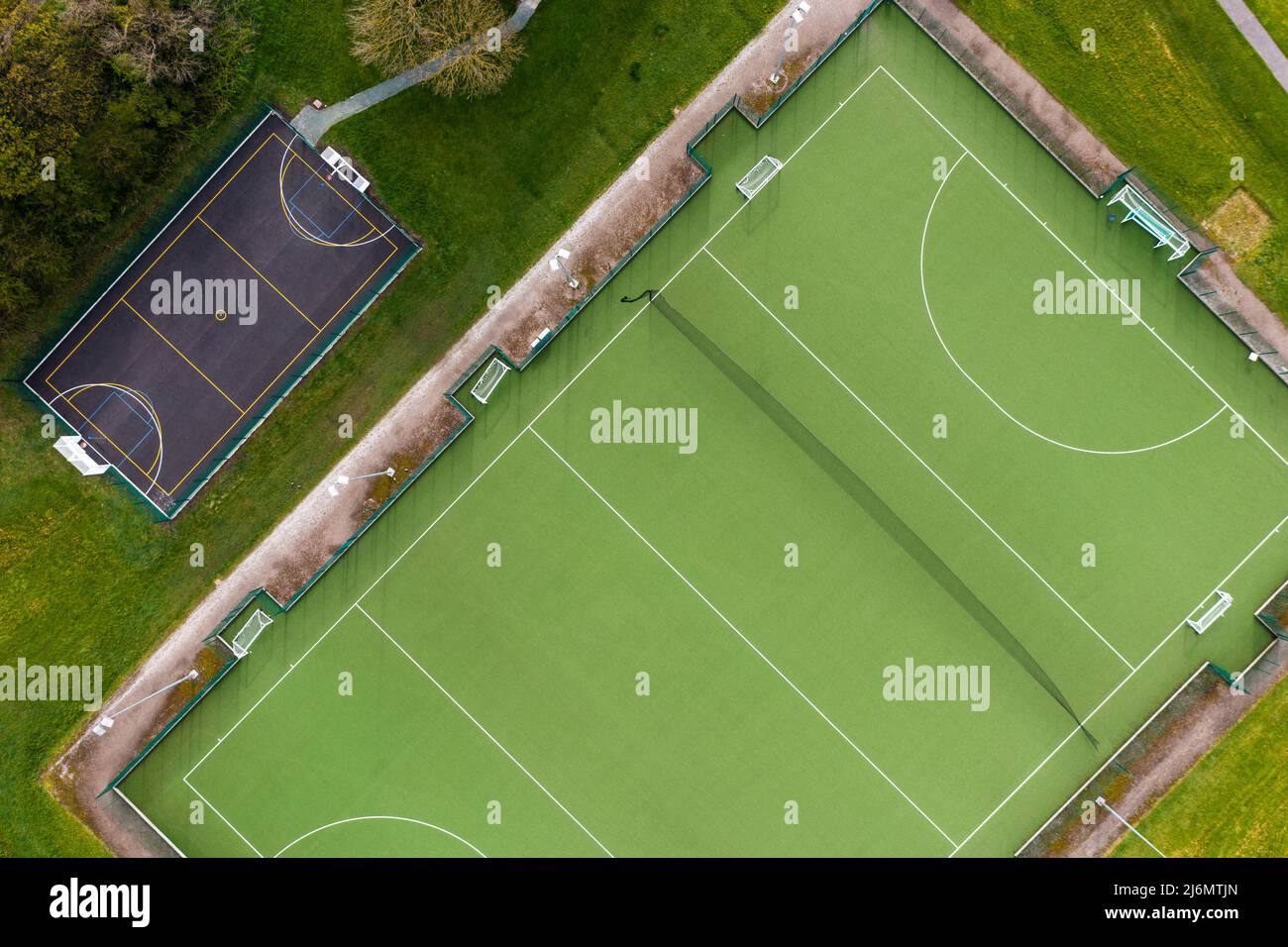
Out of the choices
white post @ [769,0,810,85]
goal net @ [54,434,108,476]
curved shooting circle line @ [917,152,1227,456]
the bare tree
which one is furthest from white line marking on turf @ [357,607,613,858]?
white post @ [769,0,810,85]

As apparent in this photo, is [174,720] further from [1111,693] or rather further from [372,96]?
[1111,693]

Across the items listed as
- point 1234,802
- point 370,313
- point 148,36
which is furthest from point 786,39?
point 1234,802

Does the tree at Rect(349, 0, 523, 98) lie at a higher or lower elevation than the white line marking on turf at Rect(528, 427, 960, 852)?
higher

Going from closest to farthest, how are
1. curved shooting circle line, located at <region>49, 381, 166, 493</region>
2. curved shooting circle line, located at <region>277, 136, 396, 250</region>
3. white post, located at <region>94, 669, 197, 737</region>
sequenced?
1. white post, located at <region>94, 669, 197, 737</region>
2. curved shooting circle line, located at <region>277, 136, 396, 250</region>
3. curved shooting circle line, located at <region>49, 381, 166, 493</region>

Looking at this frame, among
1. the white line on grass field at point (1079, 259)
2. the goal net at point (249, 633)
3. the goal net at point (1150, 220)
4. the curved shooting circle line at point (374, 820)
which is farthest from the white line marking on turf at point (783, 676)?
the goal net at point (1150, 220)

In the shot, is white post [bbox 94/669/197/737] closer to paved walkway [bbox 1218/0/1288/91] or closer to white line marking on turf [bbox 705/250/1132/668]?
white line marking on turf [bbox 705/250/1132/668]

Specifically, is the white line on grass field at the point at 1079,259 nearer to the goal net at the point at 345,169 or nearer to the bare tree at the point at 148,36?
the goal net at the point at 345,169

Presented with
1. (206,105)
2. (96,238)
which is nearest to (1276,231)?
(206,105)

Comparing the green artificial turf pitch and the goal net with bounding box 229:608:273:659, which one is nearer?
the green artificial turf pitch
